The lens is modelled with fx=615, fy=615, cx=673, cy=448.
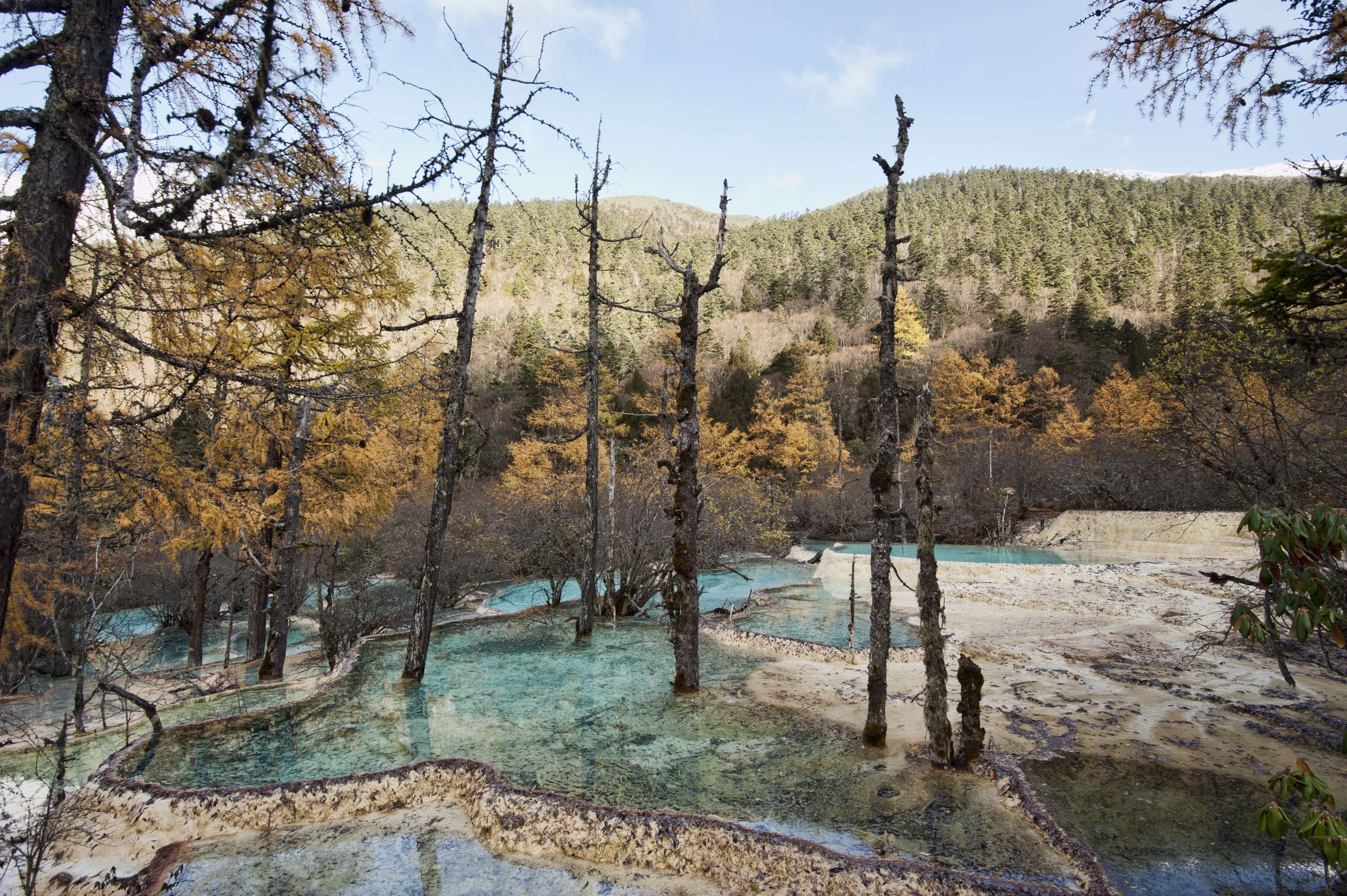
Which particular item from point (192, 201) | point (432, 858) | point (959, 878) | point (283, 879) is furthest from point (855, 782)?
point (192, 201)

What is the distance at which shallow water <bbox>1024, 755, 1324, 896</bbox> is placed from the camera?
4.52 metres

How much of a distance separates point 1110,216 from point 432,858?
111 m

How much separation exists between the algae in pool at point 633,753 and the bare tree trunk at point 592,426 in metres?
2.09

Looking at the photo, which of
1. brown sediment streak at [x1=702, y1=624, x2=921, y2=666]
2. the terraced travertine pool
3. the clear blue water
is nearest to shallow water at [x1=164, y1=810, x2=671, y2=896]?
the terraced travertine pool

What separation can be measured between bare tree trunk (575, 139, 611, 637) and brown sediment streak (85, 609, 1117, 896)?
6.15 metres

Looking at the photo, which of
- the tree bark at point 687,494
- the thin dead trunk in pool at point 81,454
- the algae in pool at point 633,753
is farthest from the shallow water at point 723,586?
the thin dead trunk in pool at point 81,454

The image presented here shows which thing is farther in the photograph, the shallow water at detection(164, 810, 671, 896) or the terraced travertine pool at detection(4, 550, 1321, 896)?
the terraced travertine pool at detection(4, 550, 1321, 896)

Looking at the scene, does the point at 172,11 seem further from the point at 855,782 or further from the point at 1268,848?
the point at 1268,848

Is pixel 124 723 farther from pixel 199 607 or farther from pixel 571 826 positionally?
pixel 571 826

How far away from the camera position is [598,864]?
482cm

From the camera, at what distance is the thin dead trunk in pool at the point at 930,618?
5855 millimetres

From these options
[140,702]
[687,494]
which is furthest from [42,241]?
[687,494]

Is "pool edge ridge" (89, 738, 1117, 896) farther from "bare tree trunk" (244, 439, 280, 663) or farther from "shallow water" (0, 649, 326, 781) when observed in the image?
"bare tree trunk" (244, 439, 280, 663)

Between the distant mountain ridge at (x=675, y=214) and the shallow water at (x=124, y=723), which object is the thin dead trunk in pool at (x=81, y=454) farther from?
the distant mountain ridge at (x=675, y=214)
